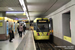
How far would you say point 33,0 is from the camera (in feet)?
30.1

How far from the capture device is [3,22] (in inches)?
510

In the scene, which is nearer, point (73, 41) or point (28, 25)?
point (73, 41)

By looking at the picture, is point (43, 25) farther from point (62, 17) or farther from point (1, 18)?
→ point (1, 18)

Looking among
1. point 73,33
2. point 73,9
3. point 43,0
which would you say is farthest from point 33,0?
point 73,33

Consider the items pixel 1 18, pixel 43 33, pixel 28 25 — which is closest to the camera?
pixel 1 18

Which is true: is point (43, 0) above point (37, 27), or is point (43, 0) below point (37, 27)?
above

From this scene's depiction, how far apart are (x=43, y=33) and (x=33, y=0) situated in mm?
6459

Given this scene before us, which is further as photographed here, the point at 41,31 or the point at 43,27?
the point at 43,27

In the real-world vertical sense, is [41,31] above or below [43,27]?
below

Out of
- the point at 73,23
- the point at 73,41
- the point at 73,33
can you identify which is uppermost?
the point at 73,23

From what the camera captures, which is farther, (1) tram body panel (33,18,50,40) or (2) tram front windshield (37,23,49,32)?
(2) tram front windshield (37,23,49,32)

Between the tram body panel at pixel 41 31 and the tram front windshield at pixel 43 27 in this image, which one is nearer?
the tram body panel at pixel 41 31

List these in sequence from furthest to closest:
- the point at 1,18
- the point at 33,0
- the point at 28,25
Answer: the point at 28,25 < the point at 1,18 < the point at 33,0

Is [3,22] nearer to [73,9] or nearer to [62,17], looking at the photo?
[62,17]
